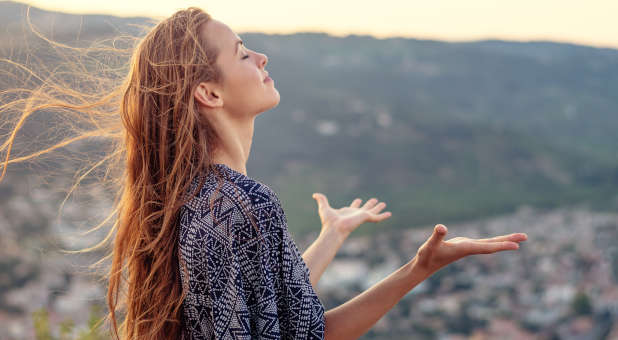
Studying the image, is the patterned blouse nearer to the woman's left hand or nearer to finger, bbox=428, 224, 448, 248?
finger, bbox=428, 224, 448, 248

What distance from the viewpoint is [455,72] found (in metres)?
57.8

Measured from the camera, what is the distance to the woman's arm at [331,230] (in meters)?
1.69

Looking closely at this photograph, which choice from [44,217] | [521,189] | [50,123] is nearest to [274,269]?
[50,123]

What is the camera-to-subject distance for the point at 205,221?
124cm

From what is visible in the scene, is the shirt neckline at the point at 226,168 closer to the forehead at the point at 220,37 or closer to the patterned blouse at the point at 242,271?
the patterned blouse at the point at 242,271

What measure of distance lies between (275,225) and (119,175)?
53 centimetres

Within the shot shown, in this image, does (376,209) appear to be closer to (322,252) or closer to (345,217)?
(345,217)

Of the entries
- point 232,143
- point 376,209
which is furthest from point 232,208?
point 376,209

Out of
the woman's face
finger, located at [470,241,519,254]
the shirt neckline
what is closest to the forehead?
the woman's face

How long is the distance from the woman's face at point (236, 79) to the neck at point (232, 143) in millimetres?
28

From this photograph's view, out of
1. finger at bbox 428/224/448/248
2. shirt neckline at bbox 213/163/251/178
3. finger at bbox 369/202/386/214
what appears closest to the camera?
finger at bbox 428/224/448/248

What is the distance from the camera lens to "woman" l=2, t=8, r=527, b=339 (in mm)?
1225

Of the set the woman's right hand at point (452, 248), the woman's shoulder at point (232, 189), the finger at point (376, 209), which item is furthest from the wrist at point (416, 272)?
the finger at point (376, 209)

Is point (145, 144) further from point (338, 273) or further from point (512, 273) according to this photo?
point (512, 273)
